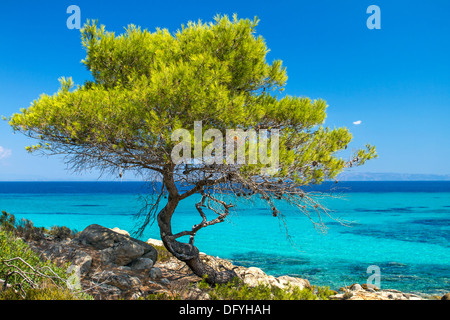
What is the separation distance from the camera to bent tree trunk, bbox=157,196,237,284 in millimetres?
8137

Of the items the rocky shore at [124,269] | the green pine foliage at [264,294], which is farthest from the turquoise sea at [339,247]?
the rocky shore at [124,269]

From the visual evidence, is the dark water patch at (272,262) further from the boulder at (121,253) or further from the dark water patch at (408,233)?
the dark water patch at (408,233)

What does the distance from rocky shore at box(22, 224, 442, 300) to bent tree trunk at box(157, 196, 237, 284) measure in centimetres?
44

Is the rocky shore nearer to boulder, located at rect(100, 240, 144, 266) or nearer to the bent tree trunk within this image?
boulder, located at rect(100, 240, 144, 266)

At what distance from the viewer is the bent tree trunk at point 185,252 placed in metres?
8.14

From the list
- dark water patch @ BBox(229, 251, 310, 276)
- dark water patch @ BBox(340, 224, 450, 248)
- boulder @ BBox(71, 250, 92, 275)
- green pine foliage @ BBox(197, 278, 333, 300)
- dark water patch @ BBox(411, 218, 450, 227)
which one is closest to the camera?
green pine foliage @ BBox(197, 278, 333, 300)

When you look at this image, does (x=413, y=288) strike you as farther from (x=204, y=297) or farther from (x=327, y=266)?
(x=204, y=297)

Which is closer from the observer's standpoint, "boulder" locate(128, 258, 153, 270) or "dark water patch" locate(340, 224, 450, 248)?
"boulder" locate(128, 258, 153, 270)

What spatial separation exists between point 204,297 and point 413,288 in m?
9.40

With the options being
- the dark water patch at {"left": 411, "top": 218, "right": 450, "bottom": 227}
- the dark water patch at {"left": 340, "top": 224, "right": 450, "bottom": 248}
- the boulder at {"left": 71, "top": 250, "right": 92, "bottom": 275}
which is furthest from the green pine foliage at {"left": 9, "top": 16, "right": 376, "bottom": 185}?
the dark water patch at {"left": 411, "top": 218, "right": 450, "bottom": 227}

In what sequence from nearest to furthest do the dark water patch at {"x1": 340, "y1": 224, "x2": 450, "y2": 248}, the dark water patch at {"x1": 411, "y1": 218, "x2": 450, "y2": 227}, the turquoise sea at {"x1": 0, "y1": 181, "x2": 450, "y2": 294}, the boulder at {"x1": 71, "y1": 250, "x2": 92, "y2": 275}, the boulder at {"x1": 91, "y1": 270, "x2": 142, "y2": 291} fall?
the boulder at {"x1": 91, "y1": 270, "x2": 142, "y2": 291}, the boulder at {"x1": 71, "y1": 250, "x2": 92, "y2": 275}, the turquoise sea at {"x1": 0, "y1": 181, "x2": 450, "y2": 294}, the dark water patch at {"x1": 340, "y1": 224, "x2": 450, "y2": 248}, the dark water patch at {"x1": 411, "y1": 218, "x2": 450, "y2": 227}

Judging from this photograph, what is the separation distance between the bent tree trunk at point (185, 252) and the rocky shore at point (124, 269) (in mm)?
437
